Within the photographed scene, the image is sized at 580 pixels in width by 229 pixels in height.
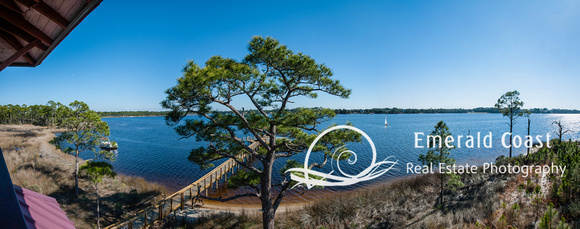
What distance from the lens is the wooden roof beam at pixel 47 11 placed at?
4.54ft

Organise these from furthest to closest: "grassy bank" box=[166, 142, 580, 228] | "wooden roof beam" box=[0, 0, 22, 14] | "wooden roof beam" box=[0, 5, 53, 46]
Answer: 1. "grassy bank" box=[166, 142, 580, 228]
2. "wooden roof beam" box=[0, 5, 53, 46]
3. "wooden roof beam" box=[0, 0, 22, 14]

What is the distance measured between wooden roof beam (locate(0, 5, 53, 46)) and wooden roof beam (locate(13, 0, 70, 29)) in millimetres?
176

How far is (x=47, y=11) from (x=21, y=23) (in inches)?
7.7

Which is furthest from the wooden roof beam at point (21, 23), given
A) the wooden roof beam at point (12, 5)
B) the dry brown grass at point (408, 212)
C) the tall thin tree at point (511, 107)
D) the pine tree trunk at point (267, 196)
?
the tall thin tree at point (511, 107)

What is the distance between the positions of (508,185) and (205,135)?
49.1 feet

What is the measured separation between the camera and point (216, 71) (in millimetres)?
7031

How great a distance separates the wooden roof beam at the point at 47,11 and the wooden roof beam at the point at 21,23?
0.18 m

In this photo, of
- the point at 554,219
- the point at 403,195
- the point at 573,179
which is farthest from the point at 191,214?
the point at 573,179

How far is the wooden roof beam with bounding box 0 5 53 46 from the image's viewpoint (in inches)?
57.5

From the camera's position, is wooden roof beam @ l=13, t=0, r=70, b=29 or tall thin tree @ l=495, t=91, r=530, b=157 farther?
tall thin tree @ l=495, t=91, r=530, b=157

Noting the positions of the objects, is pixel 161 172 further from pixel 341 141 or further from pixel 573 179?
pixel 573 179

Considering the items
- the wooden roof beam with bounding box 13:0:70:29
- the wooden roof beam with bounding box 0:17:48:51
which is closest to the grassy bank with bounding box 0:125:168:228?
the wooden roof beam with bounding box 0:17:48:51

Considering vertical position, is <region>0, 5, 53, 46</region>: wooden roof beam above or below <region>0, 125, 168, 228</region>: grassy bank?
above

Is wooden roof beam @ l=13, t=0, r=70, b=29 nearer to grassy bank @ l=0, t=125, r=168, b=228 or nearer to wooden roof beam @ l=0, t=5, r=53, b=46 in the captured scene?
wooden roof beam @ l=0, t=5, r=53, b=46
